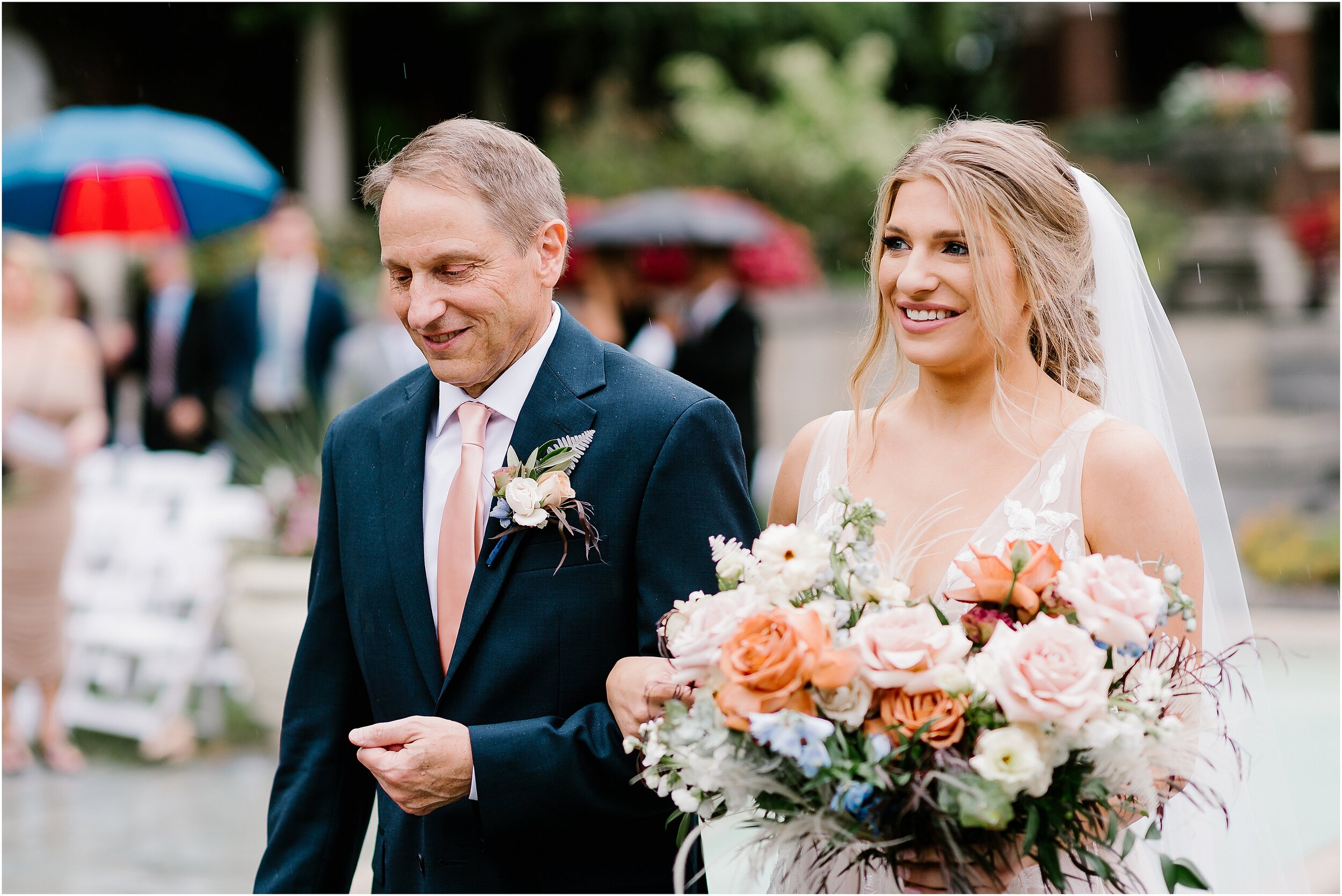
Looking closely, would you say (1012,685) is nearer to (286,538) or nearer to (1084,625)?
(1084,625)

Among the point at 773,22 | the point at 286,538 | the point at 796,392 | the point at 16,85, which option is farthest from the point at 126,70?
the point at 286,538

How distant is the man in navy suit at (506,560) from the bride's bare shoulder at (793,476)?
0.41m

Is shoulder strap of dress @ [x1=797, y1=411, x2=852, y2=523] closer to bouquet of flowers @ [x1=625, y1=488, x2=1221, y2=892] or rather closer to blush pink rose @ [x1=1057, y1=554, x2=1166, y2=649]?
bouquet of flowers @ [x1=625, y1=488, x2=1221, y2=892]

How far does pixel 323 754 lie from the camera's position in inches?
116

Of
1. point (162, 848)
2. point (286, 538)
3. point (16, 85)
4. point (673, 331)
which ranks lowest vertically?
point (162, 848)

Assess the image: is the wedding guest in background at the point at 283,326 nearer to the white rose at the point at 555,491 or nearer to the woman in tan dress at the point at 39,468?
the woman in tan dress at the point at 39,468

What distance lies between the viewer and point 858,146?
18.5 meters

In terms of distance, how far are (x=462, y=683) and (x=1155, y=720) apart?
1.29m

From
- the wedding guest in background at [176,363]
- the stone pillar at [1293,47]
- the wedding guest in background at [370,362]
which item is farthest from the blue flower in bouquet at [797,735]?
the stone pillar at [1293,47]

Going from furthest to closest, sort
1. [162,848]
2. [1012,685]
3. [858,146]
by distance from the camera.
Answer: [858,146] < [162,848] < [1012,685]

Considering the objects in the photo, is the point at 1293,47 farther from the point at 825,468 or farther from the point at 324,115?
the point at 825,468

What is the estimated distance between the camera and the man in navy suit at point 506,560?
103 inches

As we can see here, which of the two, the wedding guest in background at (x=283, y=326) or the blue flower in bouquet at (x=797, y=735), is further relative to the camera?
the wedding guest in background at (x=283, y=326)

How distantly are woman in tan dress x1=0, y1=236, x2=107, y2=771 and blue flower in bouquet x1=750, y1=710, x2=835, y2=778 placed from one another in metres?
6.39
